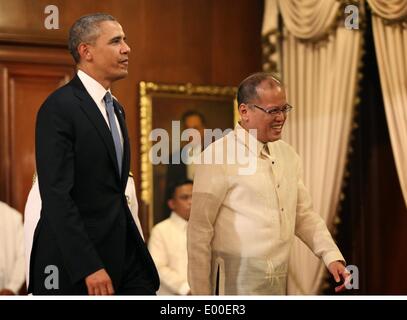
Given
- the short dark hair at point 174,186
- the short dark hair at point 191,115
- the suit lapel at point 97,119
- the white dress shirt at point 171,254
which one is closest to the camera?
the suit lapel at point 97,119

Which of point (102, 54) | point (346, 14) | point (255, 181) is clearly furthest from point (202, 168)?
point (346, 14)

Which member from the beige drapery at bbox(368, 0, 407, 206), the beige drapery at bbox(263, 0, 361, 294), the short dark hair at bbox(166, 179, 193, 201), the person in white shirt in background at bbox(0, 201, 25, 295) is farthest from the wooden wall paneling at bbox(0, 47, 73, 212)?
the beige drapery at bbox(368, 0, 407, 206)

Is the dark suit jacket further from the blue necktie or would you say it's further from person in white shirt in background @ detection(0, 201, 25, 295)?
person in white shirt in background @ detection(0, 201, 25, 295)

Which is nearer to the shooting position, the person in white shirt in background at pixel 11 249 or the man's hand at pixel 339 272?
the man's hand at pixel 339 272

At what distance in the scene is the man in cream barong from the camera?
3.59 metres

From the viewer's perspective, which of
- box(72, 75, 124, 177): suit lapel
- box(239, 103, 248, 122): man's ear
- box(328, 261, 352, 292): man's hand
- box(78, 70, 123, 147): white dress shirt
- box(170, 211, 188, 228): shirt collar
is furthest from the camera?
box(170, 211, 188, 228): shirt collar

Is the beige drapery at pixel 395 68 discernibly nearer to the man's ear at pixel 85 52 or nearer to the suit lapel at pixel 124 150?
the suit lapel at pixel 124 150

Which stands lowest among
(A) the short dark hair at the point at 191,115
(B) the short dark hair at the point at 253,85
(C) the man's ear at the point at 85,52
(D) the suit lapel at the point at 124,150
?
(D) the suit lapel at the point at 124,150

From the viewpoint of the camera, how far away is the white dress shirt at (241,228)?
3.59 metres

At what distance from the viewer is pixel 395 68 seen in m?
5.42

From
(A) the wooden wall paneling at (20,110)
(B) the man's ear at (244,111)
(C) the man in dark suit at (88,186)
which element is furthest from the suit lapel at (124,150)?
(A) the wooden wall paneling at (20,110)

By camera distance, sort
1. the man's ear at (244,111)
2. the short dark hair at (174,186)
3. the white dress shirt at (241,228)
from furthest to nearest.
Answer: the short dark hair at (174,186) → the man's ear at (244,111) → the white dress shirt at (241,228)

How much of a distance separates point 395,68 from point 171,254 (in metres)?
1.82

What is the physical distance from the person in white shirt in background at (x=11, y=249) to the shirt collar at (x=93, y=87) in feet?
8.83
